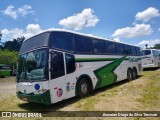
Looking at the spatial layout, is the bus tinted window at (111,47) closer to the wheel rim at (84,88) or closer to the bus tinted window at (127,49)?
the bus tinted window at (127,49)

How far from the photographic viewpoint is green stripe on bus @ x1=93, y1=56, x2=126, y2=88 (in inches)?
446

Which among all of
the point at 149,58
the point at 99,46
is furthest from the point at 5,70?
the point at 99,46

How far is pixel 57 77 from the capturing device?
8055mm

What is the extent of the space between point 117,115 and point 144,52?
17895mm

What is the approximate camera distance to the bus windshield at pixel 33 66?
7755mm

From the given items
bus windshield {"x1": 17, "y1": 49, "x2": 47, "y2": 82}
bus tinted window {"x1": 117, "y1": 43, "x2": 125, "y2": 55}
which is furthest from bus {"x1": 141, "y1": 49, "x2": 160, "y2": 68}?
bus windshield {"x1": 17, "y1": 49, "x2": 47, "y2": 82}

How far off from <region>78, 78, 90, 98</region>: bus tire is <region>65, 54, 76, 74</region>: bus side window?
94 cm

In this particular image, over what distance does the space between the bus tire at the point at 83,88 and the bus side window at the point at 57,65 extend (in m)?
1.56

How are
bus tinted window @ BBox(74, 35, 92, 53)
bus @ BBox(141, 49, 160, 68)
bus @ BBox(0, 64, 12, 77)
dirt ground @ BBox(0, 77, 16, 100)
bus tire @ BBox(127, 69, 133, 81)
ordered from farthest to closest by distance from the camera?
bus @ BBox(0, 64, 12, 77)
bus @ BBox(141, 49, 160, 68)
bus tire @ BBox(127, 69, 133, 81)
dirt ground @ BBox(0, 77, 16, 100)
bus tinted window @ BBox(74, 35, 92, 53)

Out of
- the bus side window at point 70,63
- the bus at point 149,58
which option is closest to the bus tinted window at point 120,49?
the bus side window at point 70,63

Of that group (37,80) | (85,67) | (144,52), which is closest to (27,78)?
(37,80)

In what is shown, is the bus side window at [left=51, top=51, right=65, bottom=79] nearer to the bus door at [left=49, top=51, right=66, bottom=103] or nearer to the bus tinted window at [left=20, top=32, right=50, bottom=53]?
the bus door at [left=49, top=51, right=66, bottom=103]

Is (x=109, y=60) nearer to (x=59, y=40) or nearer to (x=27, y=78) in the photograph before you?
(x=59, y=40)

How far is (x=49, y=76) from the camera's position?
766 centimetres
